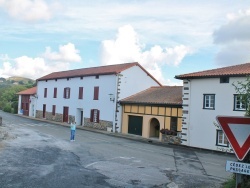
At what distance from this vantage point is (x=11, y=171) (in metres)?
10.2

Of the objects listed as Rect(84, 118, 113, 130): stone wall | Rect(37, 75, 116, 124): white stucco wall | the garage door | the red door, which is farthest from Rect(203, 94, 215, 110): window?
the red door

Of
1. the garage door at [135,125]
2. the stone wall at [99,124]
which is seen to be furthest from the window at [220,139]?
the stone wall at [99,124]

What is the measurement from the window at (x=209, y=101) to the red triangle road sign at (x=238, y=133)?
17173 millimetres

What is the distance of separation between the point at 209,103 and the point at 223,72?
7.80 ft

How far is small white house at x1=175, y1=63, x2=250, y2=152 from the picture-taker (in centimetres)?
1966

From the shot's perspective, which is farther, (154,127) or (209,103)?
(154,127)

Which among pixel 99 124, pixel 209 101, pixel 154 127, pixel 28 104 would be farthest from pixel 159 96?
pixel 28 104

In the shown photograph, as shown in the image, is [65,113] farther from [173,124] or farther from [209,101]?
[209,101]

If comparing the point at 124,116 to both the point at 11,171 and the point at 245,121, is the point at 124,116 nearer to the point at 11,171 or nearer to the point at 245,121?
the point at 11,171

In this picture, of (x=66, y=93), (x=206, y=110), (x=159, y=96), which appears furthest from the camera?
(x=66, y=93)

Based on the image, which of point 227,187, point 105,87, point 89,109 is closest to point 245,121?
point 227,187

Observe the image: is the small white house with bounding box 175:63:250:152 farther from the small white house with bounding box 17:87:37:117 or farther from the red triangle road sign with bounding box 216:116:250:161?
the small white house with bounding box 17:87:37:117

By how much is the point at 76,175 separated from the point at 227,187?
5.13 metres

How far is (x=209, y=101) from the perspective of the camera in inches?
827
